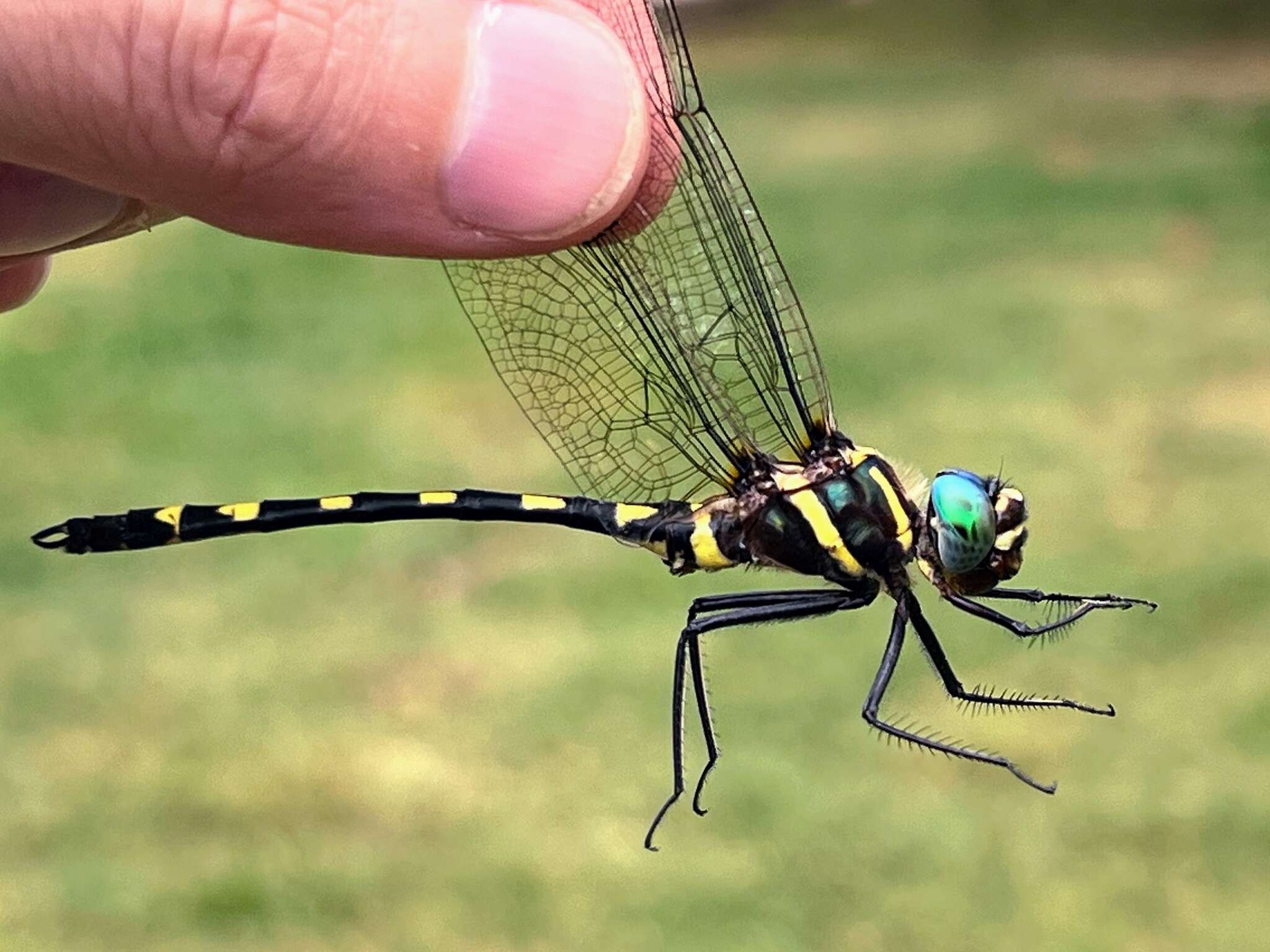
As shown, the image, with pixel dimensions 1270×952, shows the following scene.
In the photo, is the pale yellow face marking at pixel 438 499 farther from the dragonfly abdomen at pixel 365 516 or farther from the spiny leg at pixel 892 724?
the spiny leg at pixel 892 724

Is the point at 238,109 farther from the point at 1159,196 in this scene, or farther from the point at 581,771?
the point at 1159,196

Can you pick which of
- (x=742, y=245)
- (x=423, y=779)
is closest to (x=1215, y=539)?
(x=423, y=779)

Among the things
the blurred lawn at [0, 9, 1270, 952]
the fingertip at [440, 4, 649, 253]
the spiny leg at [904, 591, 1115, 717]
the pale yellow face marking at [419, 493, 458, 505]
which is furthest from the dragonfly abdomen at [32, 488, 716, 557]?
the blurred lawn at [0, 9, 1270, 952]

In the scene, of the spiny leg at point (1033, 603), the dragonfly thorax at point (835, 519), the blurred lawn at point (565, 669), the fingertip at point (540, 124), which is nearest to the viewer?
the fingertip at point (540, 124)

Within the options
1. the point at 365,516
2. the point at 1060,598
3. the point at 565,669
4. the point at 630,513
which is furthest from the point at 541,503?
the point at 565,669

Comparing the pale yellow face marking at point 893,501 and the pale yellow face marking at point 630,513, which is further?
the pale yellow face marking at point 630,513

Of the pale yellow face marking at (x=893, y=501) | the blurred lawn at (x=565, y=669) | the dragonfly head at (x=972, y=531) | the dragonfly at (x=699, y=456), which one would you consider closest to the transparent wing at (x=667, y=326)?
the dragonfly at (x=699, y=456)
